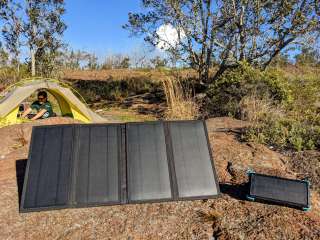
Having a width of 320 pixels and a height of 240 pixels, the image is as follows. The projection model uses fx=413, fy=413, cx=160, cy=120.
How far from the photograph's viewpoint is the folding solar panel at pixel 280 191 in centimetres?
596

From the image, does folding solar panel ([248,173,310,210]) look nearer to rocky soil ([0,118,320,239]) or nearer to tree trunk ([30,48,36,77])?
rocky soil ([0,118,320,239])

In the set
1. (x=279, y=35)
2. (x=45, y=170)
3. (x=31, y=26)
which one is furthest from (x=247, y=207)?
(x=31, y=26)

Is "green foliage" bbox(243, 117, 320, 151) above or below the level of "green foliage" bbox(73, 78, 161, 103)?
below

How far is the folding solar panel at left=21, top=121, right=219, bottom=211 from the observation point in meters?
5.90

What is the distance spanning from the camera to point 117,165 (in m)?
6.22

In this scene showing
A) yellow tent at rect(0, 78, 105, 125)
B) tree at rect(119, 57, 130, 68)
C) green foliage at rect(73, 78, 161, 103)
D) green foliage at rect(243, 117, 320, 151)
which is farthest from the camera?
tree at rect(119, 57, 130, 68)

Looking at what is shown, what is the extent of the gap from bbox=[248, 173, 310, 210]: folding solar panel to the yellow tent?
7.36m

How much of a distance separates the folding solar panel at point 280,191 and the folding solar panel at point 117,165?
1.93 ft

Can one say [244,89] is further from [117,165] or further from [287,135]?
[117,165]

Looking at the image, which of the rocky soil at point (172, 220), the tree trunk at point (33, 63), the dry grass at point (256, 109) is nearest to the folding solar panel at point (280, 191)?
the rocky soil at point (172, 220)

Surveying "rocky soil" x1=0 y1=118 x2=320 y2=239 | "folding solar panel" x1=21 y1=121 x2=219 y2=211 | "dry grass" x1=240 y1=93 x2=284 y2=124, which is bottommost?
"rocky soil" x1=0 y1=118 x2=320 y2=239

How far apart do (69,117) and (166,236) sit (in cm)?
773

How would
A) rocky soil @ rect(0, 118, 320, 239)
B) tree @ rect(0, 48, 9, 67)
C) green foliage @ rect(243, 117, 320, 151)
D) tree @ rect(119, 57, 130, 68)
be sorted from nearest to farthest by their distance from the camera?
rocky soil @ rect(0, 118, 320, 239)
green foliage @ rect(243, 117, 320, 151)
tree @ rect(0, 48, 9, 67)
tree @ rect(119, 57, 130, 68)

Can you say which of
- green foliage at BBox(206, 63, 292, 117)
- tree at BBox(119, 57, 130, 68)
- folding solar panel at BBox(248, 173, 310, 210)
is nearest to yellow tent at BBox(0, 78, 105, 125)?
green foliage at BBox(206, 63, 292, 117)
